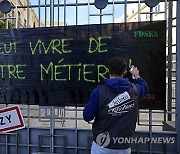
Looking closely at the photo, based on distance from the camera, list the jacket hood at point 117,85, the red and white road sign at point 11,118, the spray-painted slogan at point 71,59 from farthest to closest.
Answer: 1. the red and white road sign at point 11,118
2. the spray-painted slogan at point 71,59
3. the jacket hood at point 117,85

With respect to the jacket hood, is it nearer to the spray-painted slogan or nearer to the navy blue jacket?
the navy blue jacket

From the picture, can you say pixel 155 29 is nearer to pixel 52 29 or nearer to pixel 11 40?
pixel 52 29

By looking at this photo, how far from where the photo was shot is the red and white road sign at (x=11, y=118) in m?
3.65

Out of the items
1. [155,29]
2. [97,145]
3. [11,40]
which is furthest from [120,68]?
[11,40]

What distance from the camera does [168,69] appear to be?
131 inches

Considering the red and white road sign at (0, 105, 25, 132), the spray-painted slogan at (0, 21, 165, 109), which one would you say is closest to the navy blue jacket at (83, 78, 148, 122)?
the spray-painted slogan at (0, 21, 165, 109)

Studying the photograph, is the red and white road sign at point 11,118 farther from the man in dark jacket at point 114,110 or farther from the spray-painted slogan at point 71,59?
the man in dark jacket at point 114,110

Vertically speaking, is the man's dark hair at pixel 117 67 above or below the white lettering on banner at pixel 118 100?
above


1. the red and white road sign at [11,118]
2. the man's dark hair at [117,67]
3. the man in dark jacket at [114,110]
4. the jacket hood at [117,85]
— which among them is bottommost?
the red and white road sign at [11,118]

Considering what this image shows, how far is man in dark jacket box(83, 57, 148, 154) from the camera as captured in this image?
92.8 inches

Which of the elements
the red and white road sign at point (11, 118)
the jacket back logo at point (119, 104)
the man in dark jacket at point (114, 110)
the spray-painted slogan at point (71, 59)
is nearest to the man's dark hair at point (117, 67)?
the man in dark jacket at point (114, 110)

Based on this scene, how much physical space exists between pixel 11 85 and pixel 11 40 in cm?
63

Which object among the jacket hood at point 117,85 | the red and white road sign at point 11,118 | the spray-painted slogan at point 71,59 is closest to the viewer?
the jacket hood at point 117,85

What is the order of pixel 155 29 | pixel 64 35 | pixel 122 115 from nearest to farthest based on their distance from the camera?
pixel 122 115
pixel 155 29
pixel 64 35
